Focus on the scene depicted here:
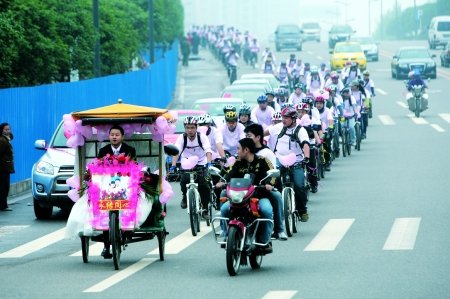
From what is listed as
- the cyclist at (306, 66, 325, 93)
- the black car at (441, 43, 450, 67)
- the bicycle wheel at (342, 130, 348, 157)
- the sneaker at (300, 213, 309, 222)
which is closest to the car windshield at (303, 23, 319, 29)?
the black car at (441, 43, 450, 67)

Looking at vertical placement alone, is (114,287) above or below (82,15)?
below

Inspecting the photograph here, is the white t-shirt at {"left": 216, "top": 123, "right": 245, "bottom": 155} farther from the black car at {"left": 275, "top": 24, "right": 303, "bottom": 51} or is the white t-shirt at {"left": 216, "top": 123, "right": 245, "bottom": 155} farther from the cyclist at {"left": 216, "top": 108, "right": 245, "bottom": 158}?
the black car at {"left": 275, "top": 24, "right": 303, "bottom": 51}

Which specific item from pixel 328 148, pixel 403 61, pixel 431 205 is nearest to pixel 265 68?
→ pixel 403 61

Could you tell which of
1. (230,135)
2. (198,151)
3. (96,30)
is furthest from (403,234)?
(96,30)

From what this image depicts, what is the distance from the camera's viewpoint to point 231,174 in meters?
16.5

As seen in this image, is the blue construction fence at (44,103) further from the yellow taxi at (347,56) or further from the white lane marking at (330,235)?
the yellow taxi at (347,56)

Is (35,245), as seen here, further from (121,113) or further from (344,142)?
(344,142)

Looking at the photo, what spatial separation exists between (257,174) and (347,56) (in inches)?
2336

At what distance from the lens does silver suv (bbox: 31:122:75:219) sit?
76.6ft

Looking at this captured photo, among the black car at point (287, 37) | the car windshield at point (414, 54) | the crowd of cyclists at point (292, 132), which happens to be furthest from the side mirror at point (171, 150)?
the black car at point (287, 37)

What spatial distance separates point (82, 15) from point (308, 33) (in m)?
87.0

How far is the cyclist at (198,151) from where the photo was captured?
21484 mm

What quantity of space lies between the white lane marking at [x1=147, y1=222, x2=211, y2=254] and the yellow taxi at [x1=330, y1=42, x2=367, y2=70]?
178ft

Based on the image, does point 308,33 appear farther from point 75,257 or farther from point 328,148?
point 75,257
